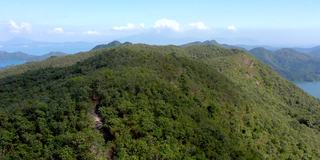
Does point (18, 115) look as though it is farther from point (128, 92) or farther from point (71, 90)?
point (128, 92)

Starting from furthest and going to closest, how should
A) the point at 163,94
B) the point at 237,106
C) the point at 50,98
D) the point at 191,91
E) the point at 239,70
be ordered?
the point at 239,70 → the point at 237,106 → the point at 191,91 → the point at 163,94 → the point at 50,98

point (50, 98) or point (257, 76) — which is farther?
point (257, 76)

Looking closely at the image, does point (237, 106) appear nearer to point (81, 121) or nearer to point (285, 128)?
point (285, 128)

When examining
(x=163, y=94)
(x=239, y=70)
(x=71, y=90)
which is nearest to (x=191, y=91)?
(x=163, y=94)

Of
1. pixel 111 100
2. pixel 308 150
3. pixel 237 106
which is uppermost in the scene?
pixel 111 100

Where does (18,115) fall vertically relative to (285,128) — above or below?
above

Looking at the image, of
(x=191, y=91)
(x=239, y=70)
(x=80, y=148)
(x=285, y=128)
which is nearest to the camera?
(x=80, y=148)

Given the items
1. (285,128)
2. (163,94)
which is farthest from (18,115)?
(285,128)
